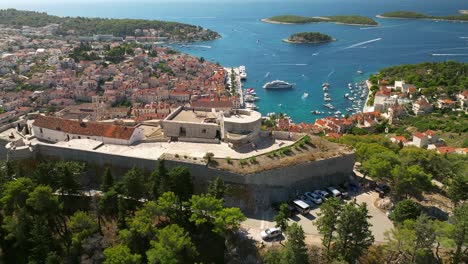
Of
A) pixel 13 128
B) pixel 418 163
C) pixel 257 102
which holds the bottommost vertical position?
pixel 257 102

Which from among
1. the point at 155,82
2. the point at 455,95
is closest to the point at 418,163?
the point at 455,95

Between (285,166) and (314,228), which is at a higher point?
(285,166)

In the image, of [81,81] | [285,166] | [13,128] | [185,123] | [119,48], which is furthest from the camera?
[119,48]

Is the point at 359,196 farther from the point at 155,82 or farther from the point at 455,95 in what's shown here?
the point at 155,82

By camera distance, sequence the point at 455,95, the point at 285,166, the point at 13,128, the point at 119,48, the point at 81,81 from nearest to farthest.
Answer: the point at 285,166 < the point at 13,128 < the point at 455,95 < the point at 81,81 < the point at 119,48

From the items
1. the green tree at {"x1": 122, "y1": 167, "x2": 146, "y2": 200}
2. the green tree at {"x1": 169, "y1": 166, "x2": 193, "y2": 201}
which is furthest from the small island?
the green tree at {"x1": 122, "y1": 167, "x2": 146, "y2": 200}

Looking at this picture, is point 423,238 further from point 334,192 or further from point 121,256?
point 121,256

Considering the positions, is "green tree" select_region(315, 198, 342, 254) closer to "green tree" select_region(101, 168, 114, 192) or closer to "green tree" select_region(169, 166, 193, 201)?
"green tree" select_region(169, 166, 193, 201)

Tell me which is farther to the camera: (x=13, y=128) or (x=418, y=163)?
(x=13, y=128)
